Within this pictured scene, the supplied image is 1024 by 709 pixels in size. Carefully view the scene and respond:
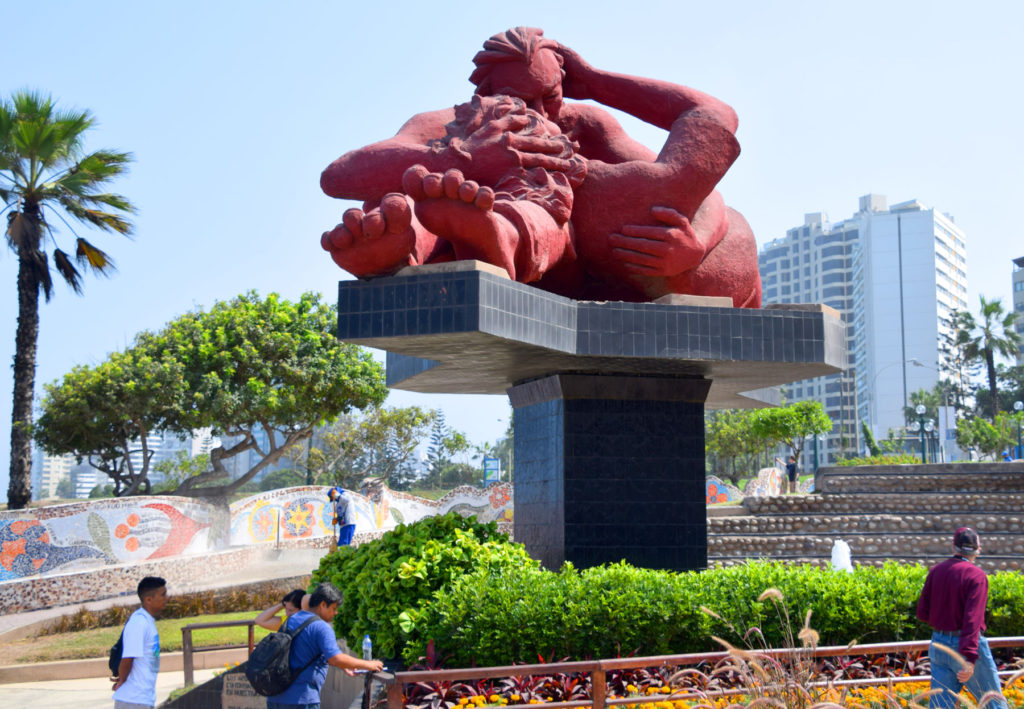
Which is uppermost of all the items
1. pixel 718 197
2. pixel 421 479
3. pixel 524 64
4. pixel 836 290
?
pixel 836 290

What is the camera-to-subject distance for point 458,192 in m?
8.32

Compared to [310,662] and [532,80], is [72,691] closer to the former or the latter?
[310,662]

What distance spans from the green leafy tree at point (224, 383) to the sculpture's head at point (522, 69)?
57.4ft

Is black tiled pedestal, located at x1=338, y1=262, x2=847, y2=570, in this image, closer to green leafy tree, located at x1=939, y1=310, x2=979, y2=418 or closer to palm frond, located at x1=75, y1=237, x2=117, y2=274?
palm frond, located at x1=75, y1=237, x2=117, y2=274

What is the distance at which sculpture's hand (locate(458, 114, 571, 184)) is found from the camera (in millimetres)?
9602

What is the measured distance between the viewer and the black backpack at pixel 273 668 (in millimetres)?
5703

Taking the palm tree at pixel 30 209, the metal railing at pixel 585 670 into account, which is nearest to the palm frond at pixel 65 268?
the palm tree at pixel 30 209

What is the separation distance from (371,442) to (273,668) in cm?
4301

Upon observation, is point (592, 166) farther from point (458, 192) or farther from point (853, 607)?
point (853, 607)

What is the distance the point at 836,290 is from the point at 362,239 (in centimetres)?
14382

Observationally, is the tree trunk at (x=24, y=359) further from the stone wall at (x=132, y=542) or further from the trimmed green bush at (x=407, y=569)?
the trimmed green bush at (x=407, y=569)

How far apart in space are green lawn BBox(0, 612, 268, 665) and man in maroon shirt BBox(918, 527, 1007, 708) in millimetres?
10936

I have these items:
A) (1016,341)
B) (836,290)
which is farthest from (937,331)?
(1016,341)

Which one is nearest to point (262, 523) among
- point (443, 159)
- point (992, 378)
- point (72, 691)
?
point (72, 691)
